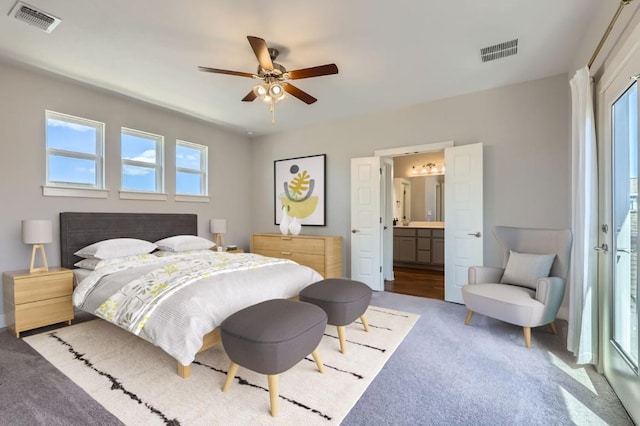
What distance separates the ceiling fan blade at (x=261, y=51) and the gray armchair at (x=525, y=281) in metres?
2.85

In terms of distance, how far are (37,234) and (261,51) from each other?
2.92 metres

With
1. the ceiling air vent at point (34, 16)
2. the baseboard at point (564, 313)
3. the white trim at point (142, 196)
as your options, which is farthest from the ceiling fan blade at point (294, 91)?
the baseboard at point (564, 313)

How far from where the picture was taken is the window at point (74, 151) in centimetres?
344

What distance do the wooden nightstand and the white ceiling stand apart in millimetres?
2184

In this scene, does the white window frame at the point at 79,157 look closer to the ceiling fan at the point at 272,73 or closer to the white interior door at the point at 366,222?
the ceiling fan at the point at 272,73

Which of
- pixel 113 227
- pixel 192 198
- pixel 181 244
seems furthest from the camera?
pixel 192 198

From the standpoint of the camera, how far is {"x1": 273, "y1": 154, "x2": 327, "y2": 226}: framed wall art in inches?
204

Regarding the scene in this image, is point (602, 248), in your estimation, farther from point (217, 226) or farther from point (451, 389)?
point (217, 226)

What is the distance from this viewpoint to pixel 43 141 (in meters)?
3.33

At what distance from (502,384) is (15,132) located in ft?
16.6

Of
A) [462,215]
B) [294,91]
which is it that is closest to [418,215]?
[462,215]

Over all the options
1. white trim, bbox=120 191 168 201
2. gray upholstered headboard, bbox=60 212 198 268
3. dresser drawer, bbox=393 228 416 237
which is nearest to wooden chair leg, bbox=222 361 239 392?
gray upholstered headboard, bbox=60 212 198 268

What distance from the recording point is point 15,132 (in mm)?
3129

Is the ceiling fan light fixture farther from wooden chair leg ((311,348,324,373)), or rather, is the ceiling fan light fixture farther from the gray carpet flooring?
the gray carpet flooring
